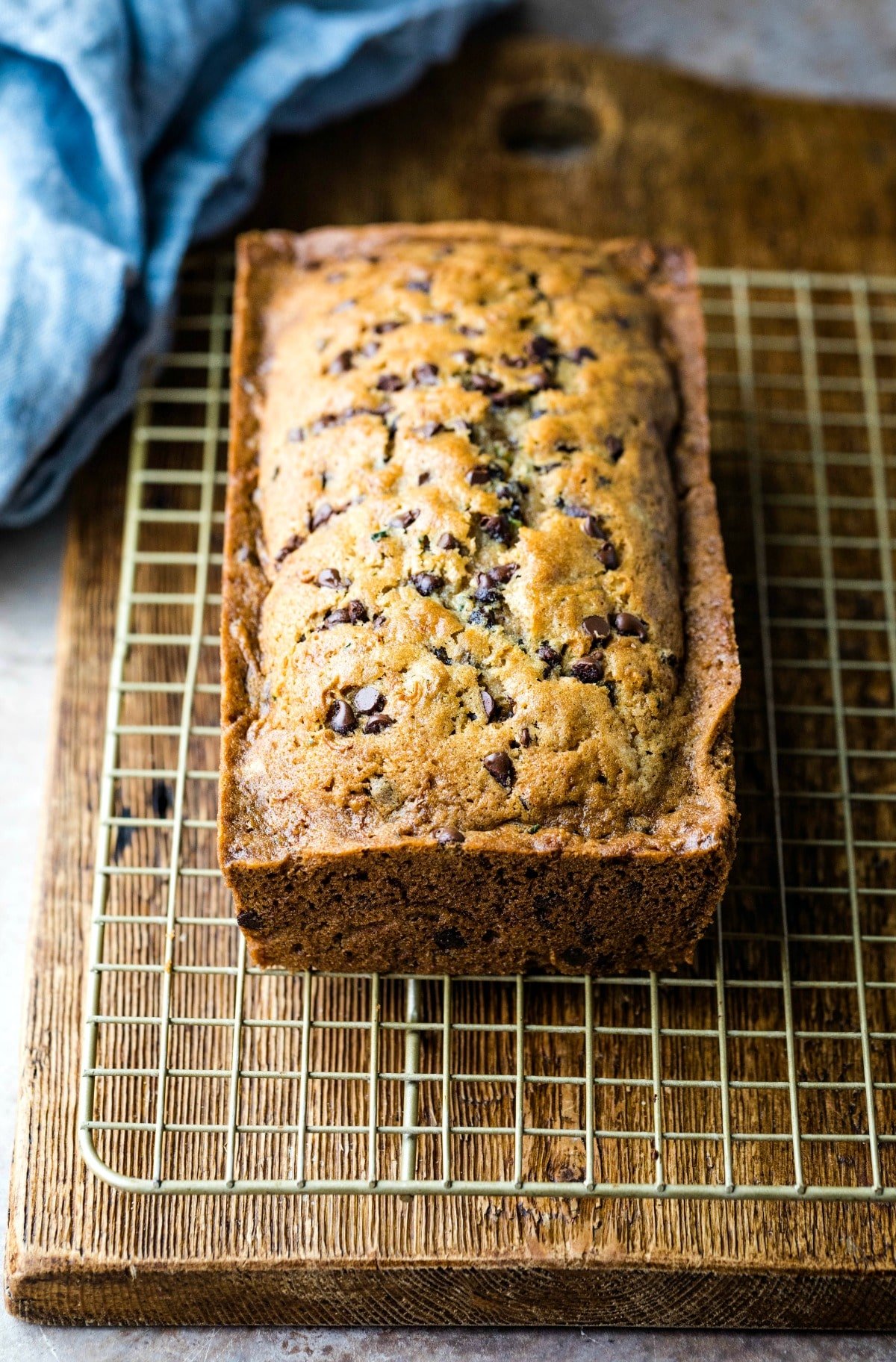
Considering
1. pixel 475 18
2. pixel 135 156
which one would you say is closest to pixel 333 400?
pixel 135 156


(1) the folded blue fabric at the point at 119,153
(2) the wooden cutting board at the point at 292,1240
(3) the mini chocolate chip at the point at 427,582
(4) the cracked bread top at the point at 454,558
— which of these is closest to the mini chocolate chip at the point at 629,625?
(4) the cracked bread top at the point at 454,558

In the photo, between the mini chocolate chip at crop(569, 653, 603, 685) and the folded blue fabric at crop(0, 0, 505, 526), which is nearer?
the mini chocolate chip at crop(569, 653, 603, 685)

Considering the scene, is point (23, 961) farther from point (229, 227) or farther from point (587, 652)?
point (229, 227)

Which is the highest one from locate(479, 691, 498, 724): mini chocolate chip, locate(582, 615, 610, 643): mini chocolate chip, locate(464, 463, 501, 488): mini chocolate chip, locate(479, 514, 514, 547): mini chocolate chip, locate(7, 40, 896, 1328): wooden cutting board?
locate(464, 463, 501, 488): mini chocolate chip

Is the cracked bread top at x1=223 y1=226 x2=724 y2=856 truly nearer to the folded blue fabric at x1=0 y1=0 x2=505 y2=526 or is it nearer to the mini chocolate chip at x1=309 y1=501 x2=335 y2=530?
the mini chocolate chip at x1=309 y1=501 x2=335 y2=530

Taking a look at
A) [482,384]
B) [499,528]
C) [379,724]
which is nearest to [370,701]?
[379,724]

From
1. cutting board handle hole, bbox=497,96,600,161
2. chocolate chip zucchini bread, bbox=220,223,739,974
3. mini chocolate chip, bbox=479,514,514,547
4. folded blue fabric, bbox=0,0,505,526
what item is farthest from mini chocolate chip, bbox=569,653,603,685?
cutting board handle hole, bbox=497,96,600,161

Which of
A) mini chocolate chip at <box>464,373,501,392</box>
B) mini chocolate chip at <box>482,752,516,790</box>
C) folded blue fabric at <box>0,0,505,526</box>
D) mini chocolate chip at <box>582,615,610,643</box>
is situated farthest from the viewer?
folded blue fabric at <box>0,0,505,526</box>
